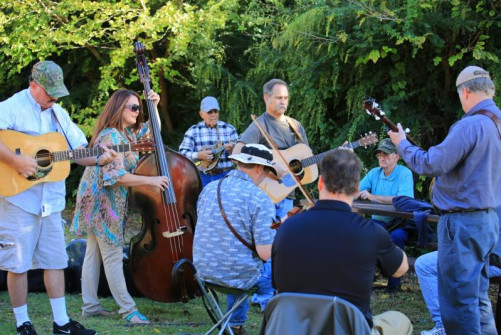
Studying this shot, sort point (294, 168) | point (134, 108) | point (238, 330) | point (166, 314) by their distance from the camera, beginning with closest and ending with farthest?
point (238, 330) < point (134, 108) < point (166, 314) < point (294, 168)

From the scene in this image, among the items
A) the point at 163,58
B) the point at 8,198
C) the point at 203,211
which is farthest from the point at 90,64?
the point at 203,211

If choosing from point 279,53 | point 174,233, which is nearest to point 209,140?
point 279,53

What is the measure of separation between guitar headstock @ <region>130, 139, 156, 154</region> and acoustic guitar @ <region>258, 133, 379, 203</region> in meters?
1.14

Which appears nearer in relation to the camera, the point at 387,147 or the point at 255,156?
the point at 255,156

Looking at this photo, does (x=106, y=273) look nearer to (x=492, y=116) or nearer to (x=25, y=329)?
(x=25, y=329)

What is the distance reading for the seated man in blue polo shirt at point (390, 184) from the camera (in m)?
6.16

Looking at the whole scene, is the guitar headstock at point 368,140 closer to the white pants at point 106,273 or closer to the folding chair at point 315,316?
the white pants at point 106,273

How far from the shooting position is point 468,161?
3918 mm

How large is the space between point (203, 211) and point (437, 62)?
372cm

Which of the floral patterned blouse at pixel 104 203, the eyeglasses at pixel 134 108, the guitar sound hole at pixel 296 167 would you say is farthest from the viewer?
the guitar sound hole at pixel 296 167

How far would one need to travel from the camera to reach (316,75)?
754 centimetres

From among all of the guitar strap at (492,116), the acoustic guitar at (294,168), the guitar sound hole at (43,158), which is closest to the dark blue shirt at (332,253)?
the guitar strap at (492,116)

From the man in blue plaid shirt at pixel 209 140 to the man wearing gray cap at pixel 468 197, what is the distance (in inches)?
122

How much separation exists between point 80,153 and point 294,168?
2.15 metres
